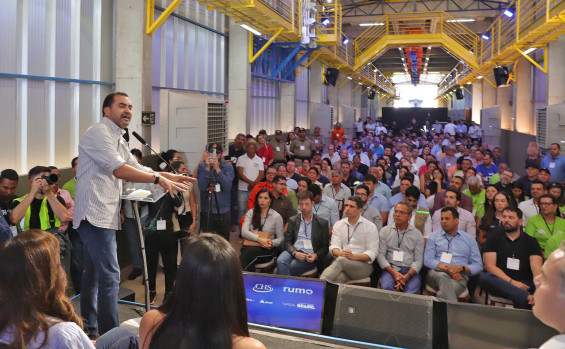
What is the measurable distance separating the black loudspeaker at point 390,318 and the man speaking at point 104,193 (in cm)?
198

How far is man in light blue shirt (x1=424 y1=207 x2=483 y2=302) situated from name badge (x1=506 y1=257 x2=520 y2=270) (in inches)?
10.9

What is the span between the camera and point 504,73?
19.0 metres

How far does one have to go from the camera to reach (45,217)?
5379 mm

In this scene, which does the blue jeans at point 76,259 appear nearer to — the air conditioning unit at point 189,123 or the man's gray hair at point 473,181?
the air conditioning unit at point 189,123

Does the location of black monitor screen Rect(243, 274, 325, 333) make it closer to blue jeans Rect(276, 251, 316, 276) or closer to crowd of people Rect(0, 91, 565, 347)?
crowd of people Rect(0, 91, 565, 347)

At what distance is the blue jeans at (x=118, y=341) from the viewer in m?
2.83

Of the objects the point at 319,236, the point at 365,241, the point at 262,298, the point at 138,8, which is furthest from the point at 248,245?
the point at 138,8

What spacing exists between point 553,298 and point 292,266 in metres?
4.97

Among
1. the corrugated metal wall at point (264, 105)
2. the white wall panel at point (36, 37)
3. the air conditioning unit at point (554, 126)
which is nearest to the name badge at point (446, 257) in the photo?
the white wall panel at point (36, 37)

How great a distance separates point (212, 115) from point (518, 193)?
495 cm

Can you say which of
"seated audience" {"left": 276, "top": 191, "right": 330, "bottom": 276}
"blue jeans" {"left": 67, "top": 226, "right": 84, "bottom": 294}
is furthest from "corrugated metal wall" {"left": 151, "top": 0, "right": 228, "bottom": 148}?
"seated audience" {"left": 276, "top": 191, "right": 330, "bottom": 276}

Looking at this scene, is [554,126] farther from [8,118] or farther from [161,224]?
[8,118]

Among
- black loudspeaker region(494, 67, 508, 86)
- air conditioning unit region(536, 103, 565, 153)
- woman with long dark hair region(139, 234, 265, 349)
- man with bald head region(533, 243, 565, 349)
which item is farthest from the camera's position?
black loudspeaker region(494, 67, 508, 86)

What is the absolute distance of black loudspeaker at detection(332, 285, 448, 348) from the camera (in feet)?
14.3
